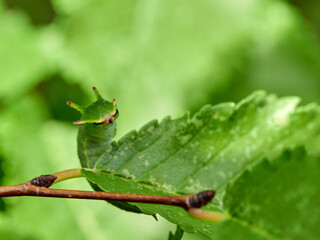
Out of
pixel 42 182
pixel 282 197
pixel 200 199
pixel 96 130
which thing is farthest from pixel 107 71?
pixel 282 197

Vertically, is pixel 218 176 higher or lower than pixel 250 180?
higher

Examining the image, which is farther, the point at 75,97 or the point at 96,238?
the point at 75,97

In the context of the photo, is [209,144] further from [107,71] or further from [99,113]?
[107,71]

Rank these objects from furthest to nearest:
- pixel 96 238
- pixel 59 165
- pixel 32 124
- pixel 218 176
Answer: pixel 32 124 < pixel 59 165 < pixel 96 238 < pixel 218 176

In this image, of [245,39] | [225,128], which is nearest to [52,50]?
[245,39]

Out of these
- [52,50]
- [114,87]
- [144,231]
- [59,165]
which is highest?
[52,50]

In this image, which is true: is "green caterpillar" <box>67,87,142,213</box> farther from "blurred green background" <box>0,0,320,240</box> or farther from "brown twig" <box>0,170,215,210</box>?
"blurred green background" <box>0,0,320,240</box>

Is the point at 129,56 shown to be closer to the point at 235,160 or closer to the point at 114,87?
the point at 114,87
